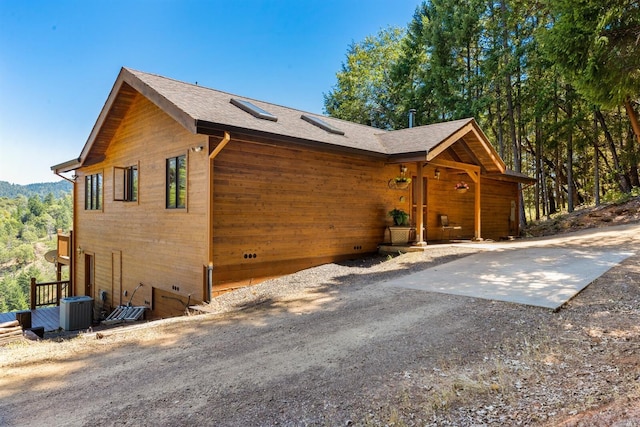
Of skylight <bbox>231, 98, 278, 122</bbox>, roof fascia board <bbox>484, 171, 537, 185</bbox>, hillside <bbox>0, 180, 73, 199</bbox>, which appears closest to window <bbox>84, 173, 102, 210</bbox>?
skylight <bbox>231, 98, 278, 122</bbox>

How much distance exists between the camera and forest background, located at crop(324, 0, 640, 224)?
24.4 ft

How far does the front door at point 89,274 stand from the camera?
1305 centimetres

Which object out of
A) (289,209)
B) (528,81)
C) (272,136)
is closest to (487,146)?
(289,209)

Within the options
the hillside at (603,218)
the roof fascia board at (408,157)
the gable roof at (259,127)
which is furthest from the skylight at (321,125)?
the hillside at (603,218)

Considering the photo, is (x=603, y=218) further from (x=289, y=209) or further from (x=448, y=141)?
(x=289, y=209)

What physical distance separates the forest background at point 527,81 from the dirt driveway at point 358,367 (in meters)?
4.65

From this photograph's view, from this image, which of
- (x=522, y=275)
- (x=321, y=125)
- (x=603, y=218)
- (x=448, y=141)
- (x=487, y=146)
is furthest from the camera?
(x=603, y=218)

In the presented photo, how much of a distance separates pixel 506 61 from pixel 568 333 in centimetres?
1990

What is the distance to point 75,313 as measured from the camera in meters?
9.64

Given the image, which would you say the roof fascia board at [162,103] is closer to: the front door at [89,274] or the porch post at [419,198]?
the porch post at [419,198]

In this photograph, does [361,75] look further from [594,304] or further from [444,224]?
[594,304]

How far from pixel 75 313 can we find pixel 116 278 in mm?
1936

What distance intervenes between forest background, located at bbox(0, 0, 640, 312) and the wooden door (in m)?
10.9

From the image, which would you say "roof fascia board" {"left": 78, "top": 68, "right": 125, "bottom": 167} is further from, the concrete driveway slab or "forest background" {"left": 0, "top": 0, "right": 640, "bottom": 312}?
"forest background" {"left": 0, "top": 0, "right": 640, "bottom": 312}
